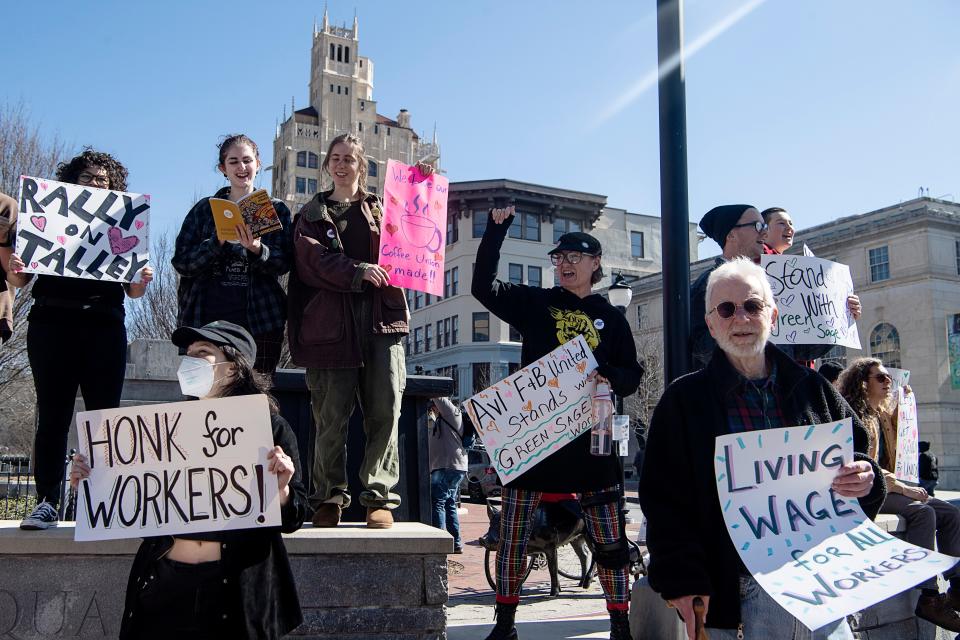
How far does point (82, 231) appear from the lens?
15.2 feet

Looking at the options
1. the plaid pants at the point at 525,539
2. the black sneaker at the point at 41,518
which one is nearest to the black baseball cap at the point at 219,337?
the black sneaker at the point at 41,518

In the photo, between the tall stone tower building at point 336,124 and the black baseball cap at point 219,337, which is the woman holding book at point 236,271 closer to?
the black baseball cap at point 219,337

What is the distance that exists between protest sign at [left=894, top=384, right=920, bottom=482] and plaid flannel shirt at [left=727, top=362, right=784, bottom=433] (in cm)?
359

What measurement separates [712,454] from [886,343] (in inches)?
1592

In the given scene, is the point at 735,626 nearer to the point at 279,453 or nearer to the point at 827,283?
the point at 279,453

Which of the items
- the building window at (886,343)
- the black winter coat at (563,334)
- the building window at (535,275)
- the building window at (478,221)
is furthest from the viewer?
the building window at (535,275)

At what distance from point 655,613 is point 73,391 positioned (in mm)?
3471

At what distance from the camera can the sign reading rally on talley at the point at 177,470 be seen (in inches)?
119

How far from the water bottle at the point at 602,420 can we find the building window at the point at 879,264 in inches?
1499

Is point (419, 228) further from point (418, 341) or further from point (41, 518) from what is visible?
point (418, 341)

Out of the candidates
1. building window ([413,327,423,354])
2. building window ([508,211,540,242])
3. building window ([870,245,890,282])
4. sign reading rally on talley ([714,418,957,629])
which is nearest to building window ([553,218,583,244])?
building window ([508,211,540,242])

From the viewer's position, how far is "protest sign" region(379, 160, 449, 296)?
16.3 ft

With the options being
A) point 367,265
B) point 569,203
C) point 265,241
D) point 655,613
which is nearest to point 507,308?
point 367,265

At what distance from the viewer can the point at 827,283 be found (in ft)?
17.7
